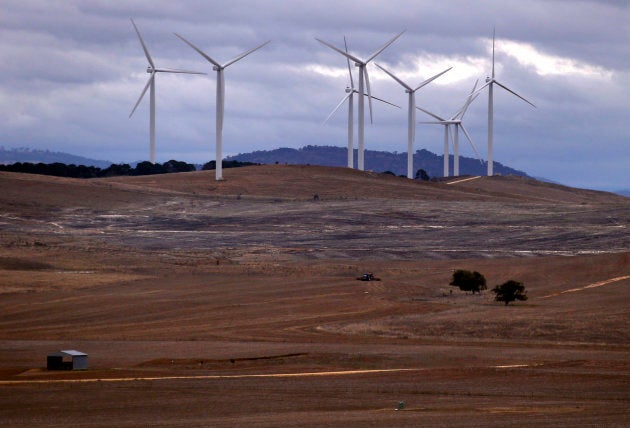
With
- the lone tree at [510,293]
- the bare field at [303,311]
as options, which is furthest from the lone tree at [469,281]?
the lone tree at [510,293]

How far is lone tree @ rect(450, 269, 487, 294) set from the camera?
180ft

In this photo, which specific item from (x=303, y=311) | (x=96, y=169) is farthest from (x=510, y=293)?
(x=96, y=169)

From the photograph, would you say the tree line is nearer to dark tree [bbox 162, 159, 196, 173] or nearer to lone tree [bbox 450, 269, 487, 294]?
dark tree [bbox 162, 159, 196, 173]

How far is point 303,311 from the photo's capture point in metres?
47.4

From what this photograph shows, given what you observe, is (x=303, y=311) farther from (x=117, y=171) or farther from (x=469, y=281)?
(x=117, y=171)

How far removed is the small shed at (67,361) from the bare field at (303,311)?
0.47 meters

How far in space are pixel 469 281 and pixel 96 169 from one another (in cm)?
10198

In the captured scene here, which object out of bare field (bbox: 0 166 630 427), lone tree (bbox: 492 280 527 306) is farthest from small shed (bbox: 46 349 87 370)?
lone tree (bbox: 492 280 527 306)

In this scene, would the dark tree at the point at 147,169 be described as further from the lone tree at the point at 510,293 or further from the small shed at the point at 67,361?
the small shed at the point at 67,361

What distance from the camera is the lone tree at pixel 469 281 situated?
180ft

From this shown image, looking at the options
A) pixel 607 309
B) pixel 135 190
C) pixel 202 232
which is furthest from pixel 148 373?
pixel 135 190

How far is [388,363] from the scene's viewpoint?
32.8m

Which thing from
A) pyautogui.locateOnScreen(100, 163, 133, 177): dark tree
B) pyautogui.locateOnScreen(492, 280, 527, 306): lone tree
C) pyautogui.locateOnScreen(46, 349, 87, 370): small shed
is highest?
pyautogui.locateOnScreen(100, 163, 133, 177): dark tree

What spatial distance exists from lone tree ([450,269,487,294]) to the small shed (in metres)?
27.0
